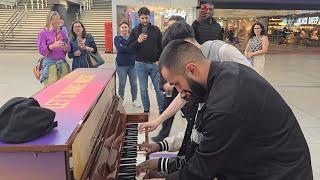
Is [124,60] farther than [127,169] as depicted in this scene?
Yes

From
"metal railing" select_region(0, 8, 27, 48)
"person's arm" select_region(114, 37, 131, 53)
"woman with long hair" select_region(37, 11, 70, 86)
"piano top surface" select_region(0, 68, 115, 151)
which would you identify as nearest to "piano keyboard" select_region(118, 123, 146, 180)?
"piano top surface" select_region(0, 68, 115, 151)

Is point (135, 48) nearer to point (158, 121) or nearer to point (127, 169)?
point (158, 121)

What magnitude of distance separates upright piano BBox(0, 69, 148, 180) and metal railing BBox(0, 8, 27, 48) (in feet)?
60.1

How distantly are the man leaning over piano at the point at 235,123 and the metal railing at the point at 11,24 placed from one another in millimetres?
19810

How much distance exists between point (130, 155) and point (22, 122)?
1.11m

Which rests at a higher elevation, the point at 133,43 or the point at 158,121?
the point at 133,43

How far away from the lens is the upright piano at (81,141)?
1.38 metres

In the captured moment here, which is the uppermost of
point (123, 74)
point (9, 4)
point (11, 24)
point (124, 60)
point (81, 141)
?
point (9, 4)

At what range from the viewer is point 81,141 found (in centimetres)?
171

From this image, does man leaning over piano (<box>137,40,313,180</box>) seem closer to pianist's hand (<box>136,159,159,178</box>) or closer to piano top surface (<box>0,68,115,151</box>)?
pianist's hand (<box>136,159,159,178</box>)

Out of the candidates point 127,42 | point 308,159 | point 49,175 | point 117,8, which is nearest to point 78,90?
point 49,175

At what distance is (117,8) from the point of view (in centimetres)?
1683

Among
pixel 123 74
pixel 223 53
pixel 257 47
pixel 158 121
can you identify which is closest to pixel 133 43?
pixel 123 74

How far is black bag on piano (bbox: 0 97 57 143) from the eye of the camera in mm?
1372
